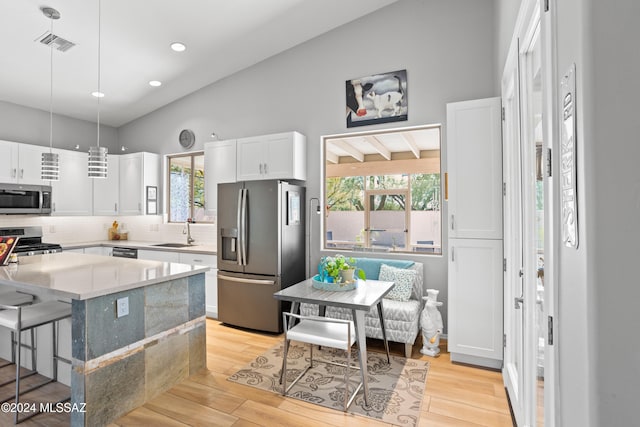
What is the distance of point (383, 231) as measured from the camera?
7465 mm

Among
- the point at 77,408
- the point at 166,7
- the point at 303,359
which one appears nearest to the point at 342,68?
the point at 166,7

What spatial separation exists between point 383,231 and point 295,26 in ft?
15.2

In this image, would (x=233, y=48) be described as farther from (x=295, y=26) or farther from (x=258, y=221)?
(x=258, y=221)

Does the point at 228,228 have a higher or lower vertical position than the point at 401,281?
higher

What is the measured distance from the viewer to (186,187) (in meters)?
5.54

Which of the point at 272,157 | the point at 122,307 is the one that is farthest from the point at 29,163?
the point at 122,307

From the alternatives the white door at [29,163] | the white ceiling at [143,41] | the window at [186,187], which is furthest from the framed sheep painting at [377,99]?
the white door at [29,163]

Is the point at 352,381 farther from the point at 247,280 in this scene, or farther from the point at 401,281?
the point at 247,280

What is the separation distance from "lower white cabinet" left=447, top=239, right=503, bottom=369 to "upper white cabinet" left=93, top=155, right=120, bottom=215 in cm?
519

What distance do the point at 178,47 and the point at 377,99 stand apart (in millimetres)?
2396

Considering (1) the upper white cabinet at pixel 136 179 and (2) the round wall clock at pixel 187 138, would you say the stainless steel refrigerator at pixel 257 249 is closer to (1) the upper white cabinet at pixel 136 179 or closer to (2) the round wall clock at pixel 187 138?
(2) the round wall clock at pixel 187 138

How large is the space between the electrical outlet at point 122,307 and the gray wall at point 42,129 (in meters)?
4.19

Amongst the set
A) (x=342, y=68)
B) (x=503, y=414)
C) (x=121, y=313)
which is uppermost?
(x=342, y=68)

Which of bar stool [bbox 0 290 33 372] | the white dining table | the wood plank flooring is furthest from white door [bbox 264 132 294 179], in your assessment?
bar stool [bbox 0 290 33 372]
